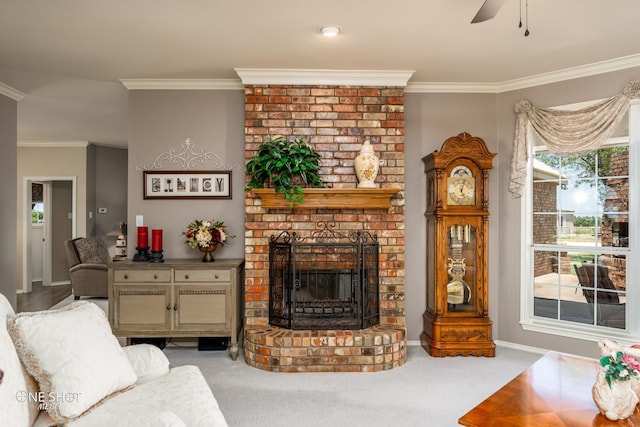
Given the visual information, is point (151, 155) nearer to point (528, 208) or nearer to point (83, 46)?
point (83, 46)

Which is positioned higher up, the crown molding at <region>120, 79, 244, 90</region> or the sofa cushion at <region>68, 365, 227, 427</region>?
the crown molding at <region>120, 79, 244, 90</region>

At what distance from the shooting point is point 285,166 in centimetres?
352

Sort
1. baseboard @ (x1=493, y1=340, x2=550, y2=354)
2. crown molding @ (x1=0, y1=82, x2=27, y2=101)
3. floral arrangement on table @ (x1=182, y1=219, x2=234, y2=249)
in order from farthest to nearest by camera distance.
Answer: crown molding @ (x1=0, y1=82, x2=27, y2=101), baseboard @ (x1=493, y1=340, x2=550, y2=354), floral arrangement on table @ (x1=182, y1=219, x2=234, y2=249)

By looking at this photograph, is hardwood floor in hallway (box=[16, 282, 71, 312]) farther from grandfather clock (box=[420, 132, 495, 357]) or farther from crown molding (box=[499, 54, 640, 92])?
crown molding (box=[499, 54, 640, 92])

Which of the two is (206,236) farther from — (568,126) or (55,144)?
(55,144)

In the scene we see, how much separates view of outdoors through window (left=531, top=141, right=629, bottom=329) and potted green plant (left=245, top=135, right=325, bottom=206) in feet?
6.99

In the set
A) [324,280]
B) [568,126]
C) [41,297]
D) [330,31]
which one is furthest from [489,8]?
[41,297]

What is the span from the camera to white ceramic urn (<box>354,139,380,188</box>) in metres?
3.62

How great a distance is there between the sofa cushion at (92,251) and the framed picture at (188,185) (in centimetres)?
321

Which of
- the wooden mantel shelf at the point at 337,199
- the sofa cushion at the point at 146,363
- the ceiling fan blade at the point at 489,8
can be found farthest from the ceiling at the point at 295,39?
the sofa cushion at the point at 146,363

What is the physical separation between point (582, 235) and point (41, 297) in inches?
292

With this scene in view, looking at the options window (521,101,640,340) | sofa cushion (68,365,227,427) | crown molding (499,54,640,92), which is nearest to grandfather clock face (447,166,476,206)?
window (521,101,640,340)

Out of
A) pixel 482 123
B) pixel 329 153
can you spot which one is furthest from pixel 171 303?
pixel 482 123

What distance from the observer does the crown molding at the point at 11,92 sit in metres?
4.17
